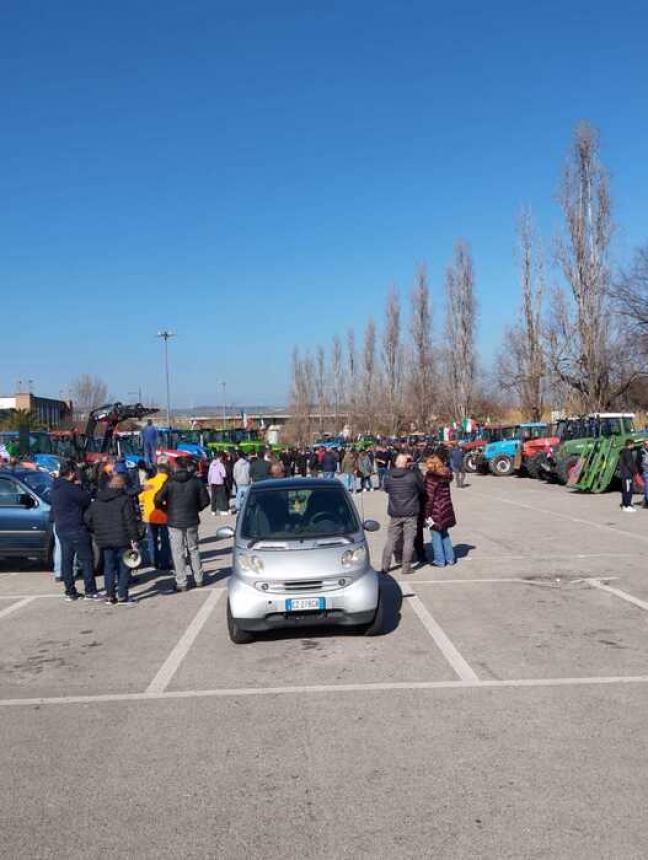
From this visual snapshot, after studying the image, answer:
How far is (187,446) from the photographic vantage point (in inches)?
1545

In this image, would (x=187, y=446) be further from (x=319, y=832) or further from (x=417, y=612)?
(x=319, y=832)

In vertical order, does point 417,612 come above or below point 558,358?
below

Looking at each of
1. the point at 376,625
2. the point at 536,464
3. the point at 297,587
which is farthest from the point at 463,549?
the point at 536,464

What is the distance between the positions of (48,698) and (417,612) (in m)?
4.18

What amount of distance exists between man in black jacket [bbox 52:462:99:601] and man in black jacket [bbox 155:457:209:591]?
1.01 meters

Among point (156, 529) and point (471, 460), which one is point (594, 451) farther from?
point (156, 529)

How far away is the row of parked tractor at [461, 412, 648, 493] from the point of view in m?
24.8

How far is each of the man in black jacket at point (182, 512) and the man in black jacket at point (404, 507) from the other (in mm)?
2570

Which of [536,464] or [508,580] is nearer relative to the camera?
[508,580]

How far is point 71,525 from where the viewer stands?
10.4 metres

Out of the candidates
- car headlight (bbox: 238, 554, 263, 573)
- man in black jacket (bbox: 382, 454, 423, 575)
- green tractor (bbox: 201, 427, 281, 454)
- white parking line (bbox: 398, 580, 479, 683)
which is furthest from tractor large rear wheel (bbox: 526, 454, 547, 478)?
car headlight (bbox: 238, 554, 263, 573)

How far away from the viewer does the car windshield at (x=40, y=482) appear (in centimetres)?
1316

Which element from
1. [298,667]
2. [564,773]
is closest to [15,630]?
[298,667]

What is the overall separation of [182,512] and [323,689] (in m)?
4.56
